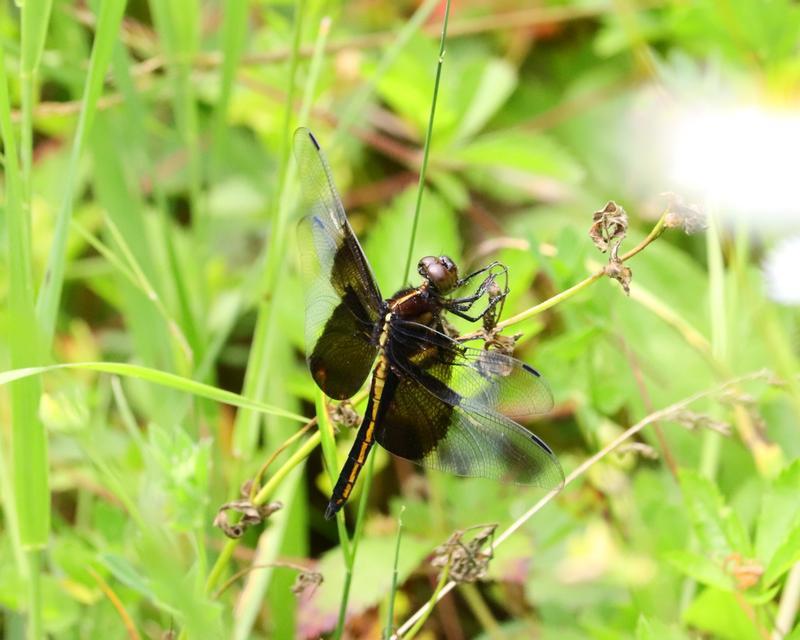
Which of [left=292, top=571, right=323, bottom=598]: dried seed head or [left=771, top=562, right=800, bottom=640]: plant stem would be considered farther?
[left=771, top=562, right=800, bottom=640]: plant stem

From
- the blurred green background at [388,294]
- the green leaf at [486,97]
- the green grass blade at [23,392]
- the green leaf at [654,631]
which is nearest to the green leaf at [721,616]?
the blurred green background at [388,294]

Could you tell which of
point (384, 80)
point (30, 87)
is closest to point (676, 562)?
point (30, 87)

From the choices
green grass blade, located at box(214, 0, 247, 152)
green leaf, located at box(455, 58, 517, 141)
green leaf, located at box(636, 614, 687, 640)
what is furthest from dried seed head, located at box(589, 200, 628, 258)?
green leaf, located at box(455, 58, 517, 141)

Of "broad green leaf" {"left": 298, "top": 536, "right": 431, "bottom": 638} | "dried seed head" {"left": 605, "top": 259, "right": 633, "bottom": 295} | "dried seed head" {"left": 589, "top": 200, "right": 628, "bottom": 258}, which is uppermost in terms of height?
"dried seed head" {"left": 589, "top": 200, "right": 628, "bottom": 258}

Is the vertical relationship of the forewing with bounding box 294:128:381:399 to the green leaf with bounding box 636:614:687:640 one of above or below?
above

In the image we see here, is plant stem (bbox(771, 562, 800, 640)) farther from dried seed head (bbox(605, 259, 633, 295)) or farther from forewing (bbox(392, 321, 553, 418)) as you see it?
dried seed head (bbox(605, 259, 633, 295))

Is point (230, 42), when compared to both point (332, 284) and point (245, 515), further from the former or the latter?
point (245, 515)

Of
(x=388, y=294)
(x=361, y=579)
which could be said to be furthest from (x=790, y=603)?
(x=388, y=294)

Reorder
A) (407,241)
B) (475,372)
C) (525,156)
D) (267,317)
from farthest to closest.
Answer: (525,156) → (407,241) → (267,317) → (475,372)
